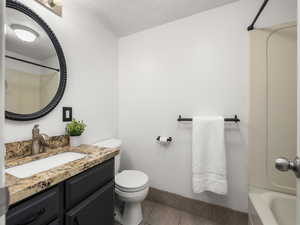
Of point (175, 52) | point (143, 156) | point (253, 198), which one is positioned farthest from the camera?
point (143, 156)

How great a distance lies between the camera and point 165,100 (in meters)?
1.81

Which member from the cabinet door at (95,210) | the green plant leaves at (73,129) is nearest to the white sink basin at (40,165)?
the green plant leaves at (73,129)

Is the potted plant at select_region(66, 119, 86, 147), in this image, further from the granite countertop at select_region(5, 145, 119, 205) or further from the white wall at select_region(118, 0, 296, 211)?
the white wall at select_region(118, 0, 296, 211)

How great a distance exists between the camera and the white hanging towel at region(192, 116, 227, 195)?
142cm

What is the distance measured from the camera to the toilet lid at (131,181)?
1380 mm

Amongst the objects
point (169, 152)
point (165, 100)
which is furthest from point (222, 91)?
point (169, 152)

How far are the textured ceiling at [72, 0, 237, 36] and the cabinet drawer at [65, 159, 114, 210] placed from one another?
1619 millimetres

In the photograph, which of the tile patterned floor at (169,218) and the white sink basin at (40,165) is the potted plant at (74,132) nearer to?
the white sink basin at (40,165)

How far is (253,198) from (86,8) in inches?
99.2

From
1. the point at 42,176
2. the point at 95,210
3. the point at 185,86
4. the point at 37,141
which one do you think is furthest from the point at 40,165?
the point at 185,86

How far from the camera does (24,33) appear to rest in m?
1.12

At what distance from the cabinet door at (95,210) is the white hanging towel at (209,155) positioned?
877 millimetres

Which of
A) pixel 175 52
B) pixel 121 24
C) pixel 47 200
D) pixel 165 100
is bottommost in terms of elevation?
pixel 47 200

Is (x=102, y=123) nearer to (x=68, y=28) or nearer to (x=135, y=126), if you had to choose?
(x=135, y=126)
